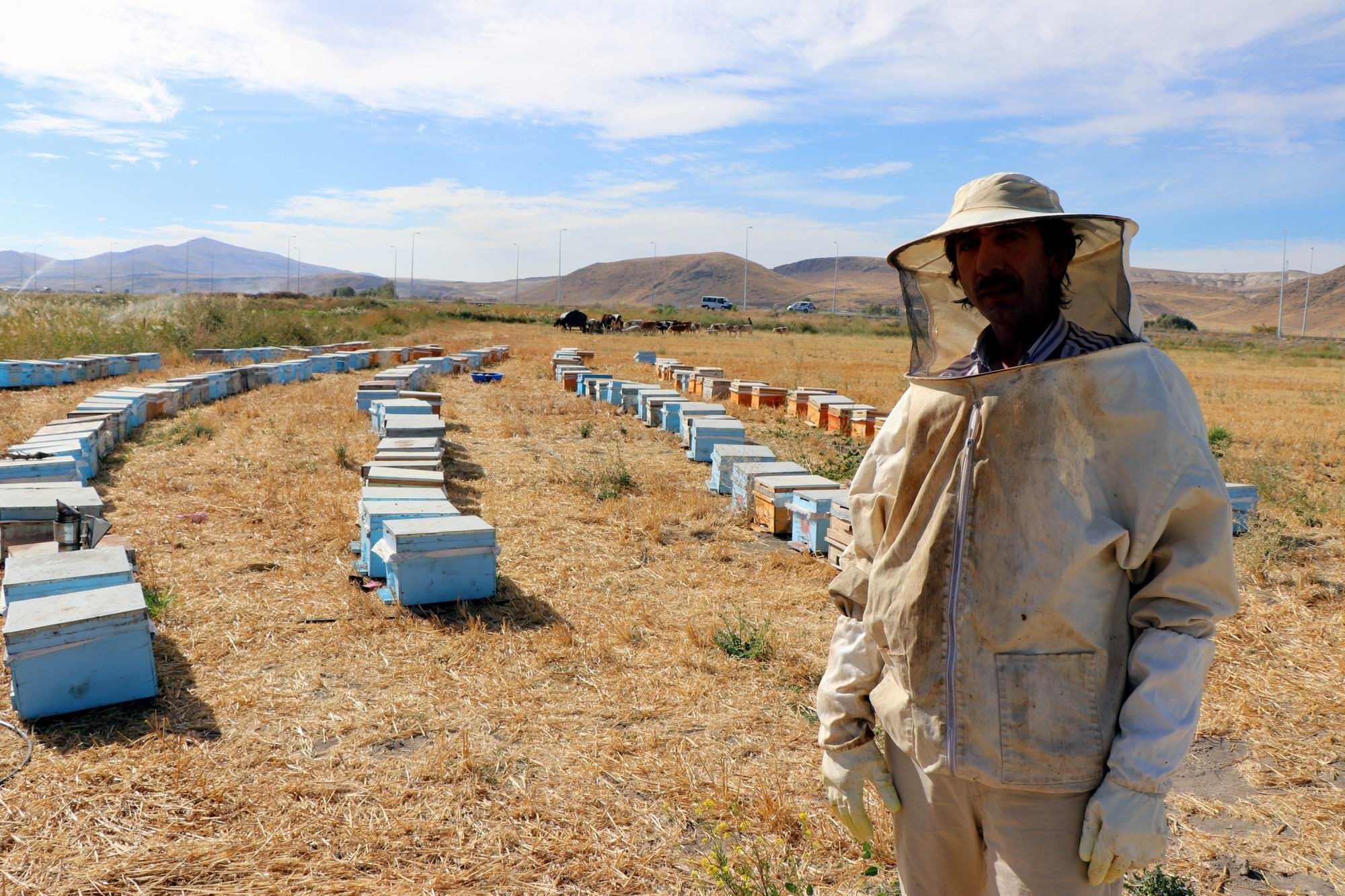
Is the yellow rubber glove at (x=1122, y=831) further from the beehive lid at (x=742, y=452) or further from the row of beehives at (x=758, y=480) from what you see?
the beehive lid at (x=742, y=452)

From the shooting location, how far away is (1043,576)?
1.69m

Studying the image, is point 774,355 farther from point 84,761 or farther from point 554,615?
point 84,761

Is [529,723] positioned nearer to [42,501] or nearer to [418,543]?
[418,543]

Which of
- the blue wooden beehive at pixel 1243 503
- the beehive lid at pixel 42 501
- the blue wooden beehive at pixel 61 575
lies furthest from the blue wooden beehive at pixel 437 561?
the blue wooden beehive at pixel 1243 503

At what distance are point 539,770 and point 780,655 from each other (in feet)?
5.50

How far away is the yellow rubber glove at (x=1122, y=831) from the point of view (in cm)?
160

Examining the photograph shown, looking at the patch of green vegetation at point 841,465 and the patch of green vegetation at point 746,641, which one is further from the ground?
the patch of green vegetation at point 841,465

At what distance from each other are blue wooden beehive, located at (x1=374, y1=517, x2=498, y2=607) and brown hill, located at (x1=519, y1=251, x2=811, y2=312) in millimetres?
124891

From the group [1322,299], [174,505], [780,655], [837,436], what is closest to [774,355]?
[837,436]

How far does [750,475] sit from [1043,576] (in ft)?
20.5

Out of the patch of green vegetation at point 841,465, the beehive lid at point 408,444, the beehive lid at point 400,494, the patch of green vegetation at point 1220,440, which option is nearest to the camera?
the beehive lid at point 400,494

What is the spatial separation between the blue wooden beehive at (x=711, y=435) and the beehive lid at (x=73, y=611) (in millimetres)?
6531

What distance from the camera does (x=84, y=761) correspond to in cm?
369

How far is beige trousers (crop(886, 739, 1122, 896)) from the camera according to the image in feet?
5.60
